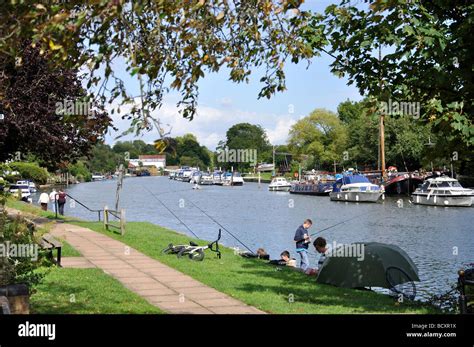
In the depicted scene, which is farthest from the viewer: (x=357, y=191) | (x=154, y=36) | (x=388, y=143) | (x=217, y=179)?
(x=217, y=179)

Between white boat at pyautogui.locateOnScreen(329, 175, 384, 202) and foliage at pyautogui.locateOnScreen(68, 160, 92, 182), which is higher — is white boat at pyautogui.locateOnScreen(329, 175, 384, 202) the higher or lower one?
the lower one

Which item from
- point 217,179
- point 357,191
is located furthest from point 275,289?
point 217,179

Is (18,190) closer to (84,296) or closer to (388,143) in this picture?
(84,296)

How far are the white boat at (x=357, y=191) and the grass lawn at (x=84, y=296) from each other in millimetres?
52187

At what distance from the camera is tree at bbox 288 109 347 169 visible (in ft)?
354

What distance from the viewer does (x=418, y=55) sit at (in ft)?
30.4

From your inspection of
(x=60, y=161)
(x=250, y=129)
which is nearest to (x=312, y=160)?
(x=250, y=129)

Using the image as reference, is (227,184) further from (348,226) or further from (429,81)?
(429,81)

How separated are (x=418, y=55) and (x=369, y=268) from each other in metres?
5.52

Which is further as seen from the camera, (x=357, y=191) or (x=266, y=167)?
(x=266, y=167)

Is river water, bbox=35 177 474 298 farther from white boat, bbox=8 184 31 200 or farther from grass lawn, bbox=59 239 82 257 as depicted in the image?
grass lawn, bbox=59 239 82 257

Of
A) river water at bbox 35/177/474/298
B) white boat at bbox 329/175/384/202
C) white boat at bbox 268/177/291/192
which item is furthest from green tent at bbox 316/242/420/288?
white boat at bbox 268/177/291/192

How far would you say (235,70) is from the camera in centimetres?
696
